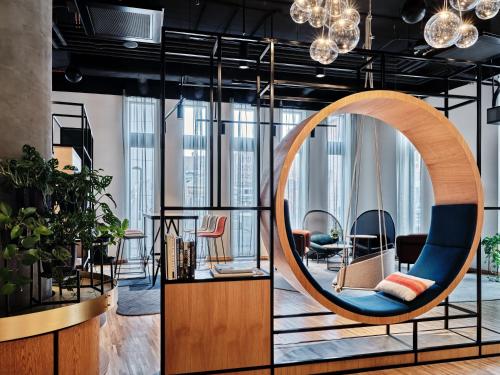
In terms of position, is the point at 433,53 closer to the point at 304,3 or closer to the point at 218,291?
the point at 304,3

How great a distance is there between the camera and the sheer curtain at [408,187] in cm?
880

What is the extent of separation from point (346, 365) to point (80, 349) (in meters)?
2.03

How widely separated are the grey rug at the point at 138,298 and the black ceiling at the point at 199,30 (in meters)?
2.93

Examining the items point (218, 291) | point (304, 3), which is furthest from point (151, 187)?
point (304, 3)

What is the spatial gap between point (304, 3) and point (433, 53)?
1870 millimetres

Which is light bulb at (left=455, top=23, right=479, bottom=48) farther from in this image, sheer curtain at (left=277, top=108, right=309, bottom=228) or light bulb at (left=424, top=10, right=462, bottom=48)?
sheer curtain at (left=277, top=108, right=309, bottom=228)

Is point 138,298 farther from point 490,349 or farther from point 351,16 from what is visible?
point 351,16

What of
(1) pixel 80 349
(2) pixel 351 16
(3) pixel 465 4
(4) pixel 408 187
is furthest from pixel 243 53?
(4) pixel 408 187

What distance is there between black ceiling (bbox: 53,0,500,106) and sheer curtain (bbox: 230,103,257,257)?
196cm

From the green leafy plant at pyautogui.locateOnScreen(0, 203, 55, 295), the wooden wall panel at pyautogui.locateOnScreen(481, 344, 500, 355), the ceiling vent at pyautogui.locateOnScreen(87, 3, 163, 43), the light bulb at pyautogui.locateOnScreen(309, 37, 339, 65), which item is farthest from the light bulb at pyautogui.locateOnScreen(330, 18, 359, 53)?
the wooden wall panel at pyautogui.locateOnScreen(481, 344, 500, 355)

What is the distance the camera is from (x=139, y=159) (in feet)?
28.4

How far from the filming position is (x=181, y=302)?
2.93 m

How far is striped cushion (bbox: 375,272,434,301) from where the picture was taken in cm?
342

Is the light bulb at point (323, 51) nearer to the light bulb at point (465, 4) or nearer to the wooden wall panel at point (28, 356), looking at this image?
the light bulb at point (465, 4)
